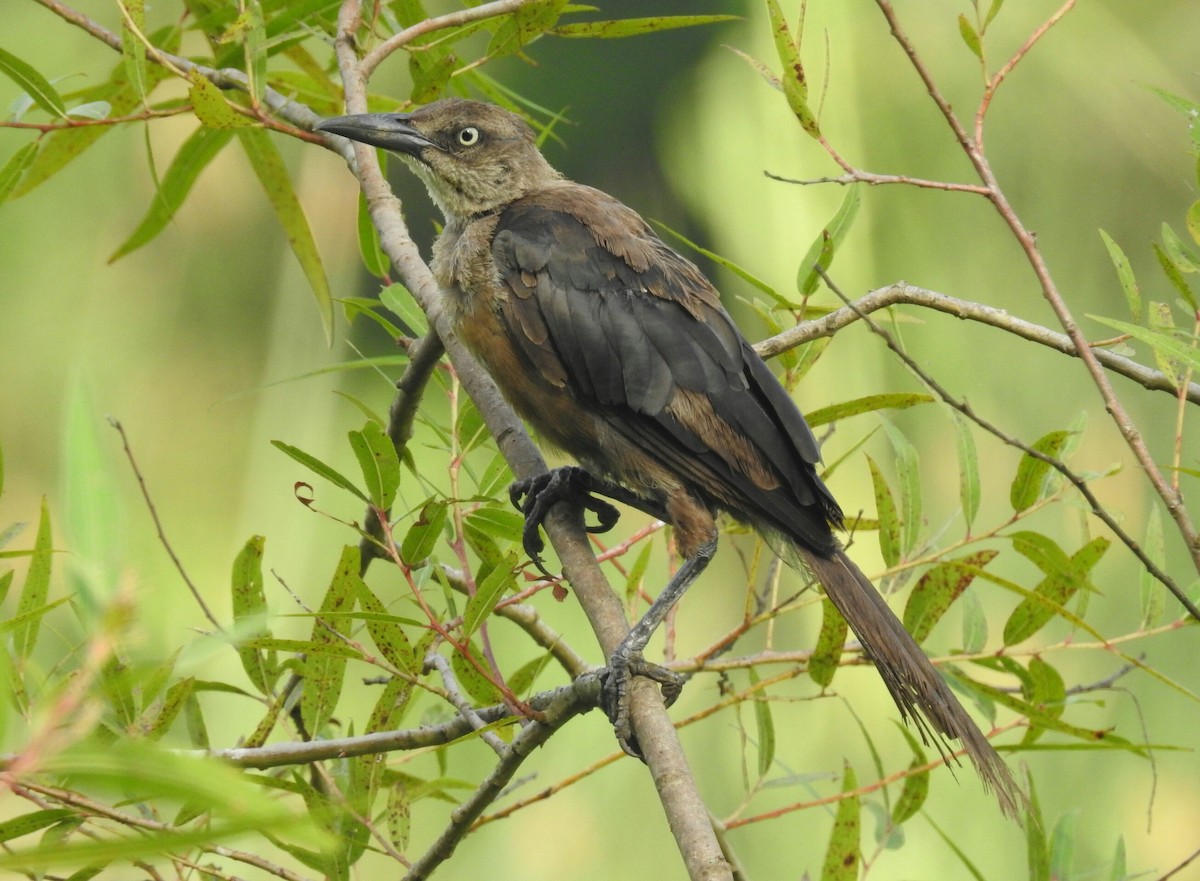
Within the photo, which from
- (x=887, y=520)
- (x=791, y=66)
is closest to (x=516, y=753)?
(x=887, y=520)

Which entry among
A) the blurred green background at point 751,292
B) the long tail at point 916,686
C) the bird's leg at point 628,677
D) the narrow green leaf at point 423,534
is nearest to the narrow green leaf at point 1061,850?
the long tail at point 916,686

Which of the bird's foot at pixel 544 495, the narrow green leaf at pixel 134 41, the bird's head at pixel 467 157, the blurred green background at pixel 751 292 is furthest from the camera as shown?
the blurred green background at pixel 751 292

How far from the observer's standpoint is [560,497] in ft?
5.45

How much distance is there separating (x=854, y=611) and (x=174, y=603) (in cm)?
106

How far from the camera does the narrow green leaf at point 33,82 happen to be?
1515 millimetres

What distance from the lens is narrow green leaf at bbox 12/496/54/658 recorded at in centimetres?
113

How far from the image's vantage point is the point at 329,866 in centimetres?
122

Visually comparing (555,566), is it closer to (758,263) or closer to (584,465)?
(758,263)

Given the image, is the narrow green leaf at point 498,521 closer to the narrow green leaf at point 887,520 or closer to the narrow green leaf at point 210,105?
the narrow green leaf at point 887,520

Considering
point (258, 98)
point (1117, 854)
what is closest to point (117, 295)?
point (258, 98)

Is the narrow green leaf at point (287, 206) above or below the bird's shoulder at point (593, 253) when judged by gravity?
above

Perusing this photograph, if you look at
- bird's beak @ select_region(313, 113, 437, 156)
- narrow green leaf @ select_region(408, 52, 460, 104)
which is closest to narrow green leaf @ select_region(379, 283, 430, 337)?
bird's beak @ select_region(313, 113, 437, 156)

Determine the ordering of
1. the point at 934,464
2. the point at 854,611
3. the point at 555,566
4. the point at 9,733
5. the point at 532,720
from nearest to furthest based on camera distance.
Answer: the point at 9,733 < the point at 532,720 < the point at 854,611 < the point at 555,566 < the point at 934,464

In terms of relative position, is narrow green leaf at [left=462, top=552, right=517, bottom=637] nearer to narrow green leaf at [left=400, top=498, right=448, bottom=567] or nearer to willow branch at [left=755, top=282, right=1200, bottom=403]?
narrow green leaf at [left=400, top=498, right=448, bottom=567]
